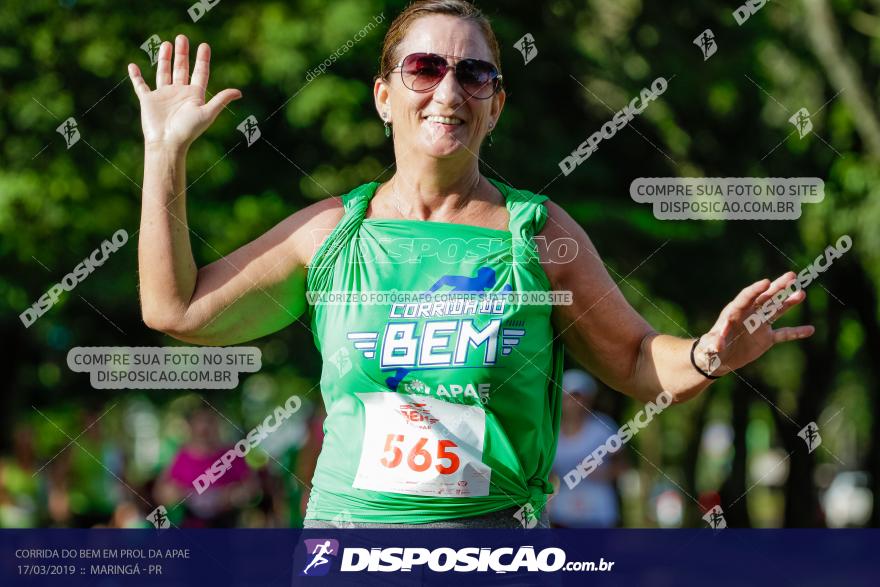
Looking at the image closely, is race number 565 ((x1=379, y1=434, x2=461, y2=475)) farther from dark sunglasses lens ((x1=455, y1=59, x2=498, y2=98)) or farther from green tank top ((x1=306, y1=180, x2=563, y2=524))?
dark sunglasses lens ((x1=455, y1=59, x2=498, y2=98))

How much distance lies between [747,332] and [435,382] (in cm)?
86

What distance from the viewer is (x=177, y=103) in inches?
142

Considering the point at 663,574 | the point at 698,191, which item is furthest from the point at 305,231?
the point at 698,191

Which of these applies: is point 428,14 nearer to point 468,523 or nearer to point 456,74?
point 456,74

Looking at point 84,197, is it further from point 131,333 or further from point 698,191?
point 698,191

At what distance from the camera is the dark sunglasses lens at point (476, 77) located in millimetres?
3514

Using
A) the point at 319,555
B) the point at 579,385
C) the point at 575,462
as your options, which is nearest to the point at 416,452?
the point at 319,555

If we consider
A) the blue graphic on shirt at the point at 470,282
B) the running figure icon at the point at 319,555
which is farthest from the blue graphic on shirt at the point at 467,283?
the running figure icon at the point at 319,555

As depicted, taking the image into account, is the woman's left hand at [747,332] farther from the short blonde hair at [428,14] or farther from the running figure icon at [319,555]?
the running figure icon at [319,555]

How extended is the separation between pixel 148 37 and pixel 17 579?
18.2ft

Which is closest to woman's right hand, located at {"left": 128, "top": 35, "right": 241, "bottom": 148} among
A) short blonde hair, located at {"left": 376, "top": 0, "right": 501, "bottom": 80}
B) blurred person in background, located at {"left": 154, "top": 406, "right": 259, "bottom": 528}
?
short blonde hair, located at {"left": 376, "top": 0, "right": 501, "bottom": 80}

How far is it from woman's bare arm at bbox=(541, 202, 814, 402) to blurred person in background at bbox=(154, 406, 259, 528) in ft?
17.7

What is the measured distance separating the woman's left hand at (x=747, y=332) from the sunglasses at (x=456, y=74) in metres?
0.89

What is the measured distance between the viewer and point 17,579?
201 inches
